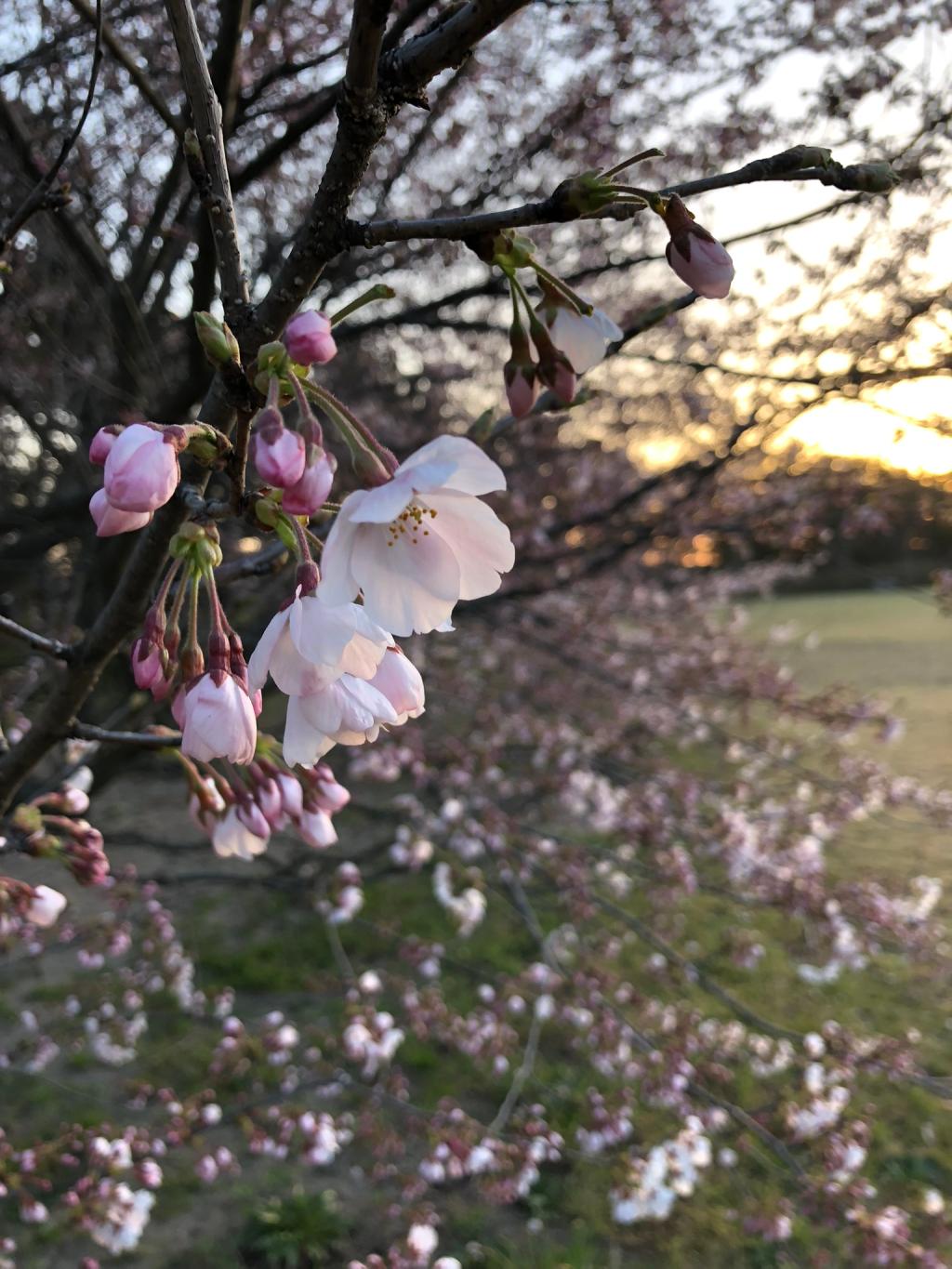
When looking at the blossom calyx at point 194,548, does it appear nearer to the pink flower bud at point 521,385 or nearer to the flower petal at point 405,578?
the flower petal at point 405,578

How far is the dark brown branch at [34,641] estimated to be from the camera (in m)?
1.07

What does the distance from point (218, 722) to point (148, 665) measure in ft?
0.33

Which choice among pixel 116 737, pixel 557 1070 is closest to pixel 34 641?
pixel 116 737

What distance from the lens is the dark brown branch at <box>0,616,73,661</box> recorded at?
3.50ft

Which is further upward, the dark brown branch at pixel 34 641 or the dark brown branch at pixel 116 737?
the dark brown branch at pixel 34 641

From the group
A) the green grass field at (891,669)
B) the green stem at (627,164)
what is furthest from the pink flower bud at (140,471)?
the green grass field at (891,669)

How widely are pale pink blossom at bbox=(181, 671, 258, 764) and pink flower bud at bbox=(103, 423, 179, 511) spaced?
8.8 inches

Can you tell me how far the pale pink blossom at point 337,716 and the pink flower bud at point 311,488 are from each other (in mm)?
232

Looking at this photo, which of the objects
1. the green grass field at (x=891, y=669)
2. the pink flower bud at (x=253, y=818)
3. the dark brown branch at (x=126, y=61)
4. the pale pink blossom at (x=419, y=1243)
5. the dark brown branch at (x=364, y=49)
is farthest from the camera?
the green grass field at (x=891, y=669)

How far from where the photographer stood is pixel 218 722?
2.81 feet

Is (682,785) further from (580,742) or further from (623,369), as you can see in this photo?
(623,369)

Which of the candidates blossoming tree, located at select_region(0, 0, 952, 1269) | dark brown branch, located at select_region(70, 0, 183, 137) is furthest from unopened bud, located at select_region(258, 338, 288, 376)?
dark brown branch, located at select_region(70, 0, 183, 137)

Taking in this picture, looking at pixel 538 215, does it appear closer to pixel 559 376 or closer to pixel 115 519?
pixel 559 376

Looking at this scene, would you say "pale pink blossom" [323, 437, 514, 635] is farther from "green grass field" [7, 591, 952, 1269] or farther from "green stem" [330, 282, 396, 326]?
"green grass field" [7, 591, 952, 1269]
